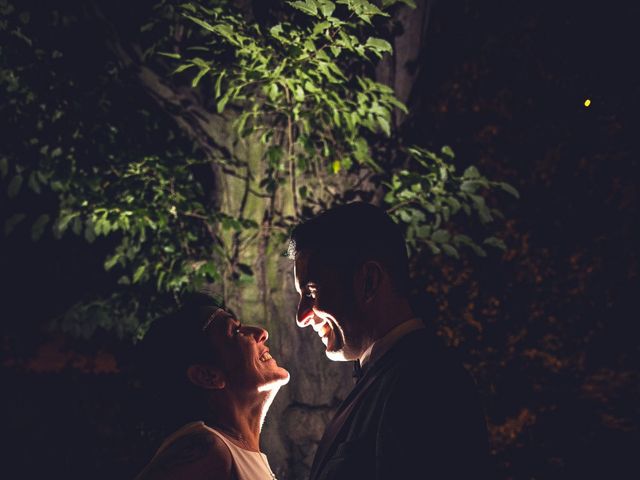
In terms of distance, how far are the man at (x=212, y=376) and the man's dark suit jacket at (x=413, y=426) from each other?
17.0 inches

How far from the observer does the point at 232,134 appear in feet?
13.3

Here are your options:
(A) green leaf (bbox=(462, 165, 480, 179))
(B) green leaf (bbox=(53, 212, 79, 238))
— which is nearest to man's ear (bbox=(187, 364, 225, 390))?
(A) green leaf (bbox=(462, 165, 480, 179))

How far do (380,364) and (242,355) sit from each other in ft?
1.88

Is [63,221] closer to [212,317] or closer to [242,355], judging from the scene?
[212,317]

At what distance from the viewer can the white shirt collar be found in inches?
75.5

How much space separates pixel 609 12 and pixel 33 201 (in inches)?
333

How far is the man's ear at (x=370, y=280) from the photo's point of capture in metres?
1.97

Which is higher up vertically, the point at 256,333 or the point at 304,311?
the point at 304,311

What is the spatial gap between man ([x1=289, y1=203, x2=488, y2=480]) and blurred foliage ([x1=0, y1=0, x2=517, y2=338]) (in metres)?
1.50

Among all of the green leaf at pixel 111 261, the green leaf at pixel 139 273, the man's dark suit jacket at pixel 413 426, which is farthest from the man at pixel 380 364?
the green leaf at pixel 111 261

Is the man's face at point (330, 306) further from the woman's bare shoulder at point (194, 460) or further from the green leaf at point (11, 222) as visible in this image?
the green leaf at point (11, 222)

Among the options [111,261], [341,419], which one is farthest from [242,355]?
[111,261]

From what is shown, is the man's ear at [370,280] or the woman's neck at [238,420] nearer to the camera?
the man's ear at [370,280]

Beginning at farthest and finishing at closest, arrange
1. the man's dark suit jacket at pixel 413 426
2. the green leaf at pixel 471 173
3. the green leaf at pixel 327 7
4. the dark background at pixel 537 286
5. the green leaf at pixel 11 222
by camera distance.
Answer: the dark background at pixel 537 286 → the green leaf at pixel 11 222 → the green leaf at pixel 471 173 → the green leaf at pixel 327 7 → the man's dark suit jacket at pixel 413 426
